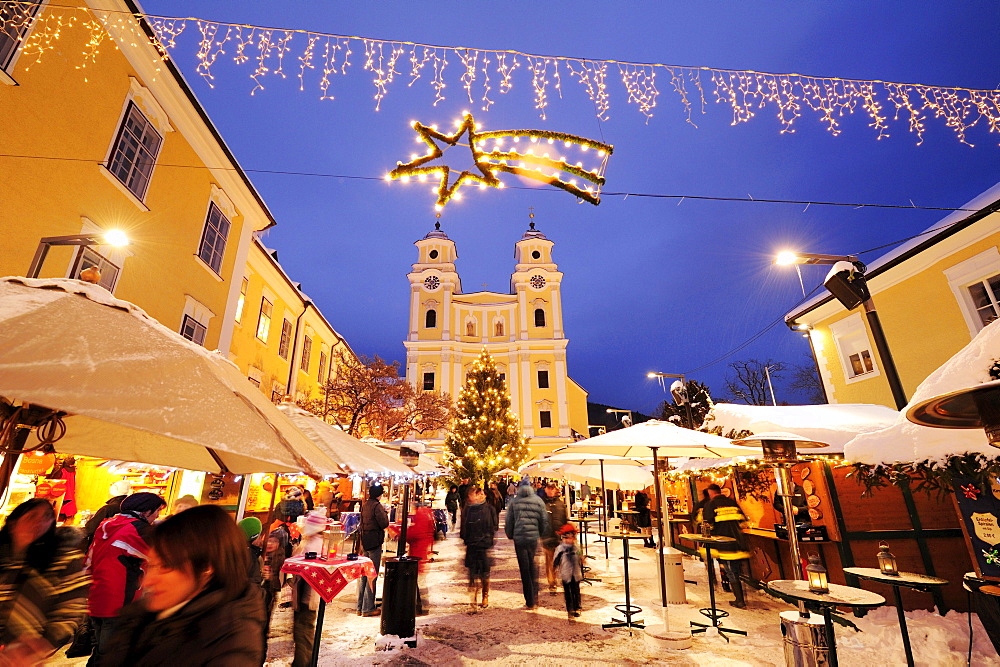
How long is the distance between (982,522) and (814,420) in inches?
136

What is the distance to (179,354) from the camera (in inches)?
83.1

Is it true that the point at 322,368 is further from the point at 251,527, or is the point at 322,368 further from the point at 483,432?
the point at 251,527

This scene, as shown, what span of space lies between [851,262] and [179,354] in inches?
381

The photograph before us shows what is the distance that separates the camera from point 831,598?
3.91 metres

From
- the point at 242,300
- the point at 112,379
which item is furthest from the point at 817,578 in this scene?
the point at 242,300

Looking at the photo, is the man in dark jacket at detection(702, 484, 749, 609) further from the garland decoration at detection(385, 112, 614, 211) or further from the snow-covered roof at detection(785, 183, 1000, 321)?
the snow-covered roof at detection(785, 183, 1000, 321)

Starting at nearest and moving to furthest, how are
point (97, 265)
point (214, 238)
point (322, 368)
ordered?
point (97, 265), point (214, 238), point (322, 368)

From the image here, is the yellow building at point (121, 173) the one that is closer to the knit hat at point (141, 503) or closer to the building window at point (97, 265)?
the building window at point (97, 265)

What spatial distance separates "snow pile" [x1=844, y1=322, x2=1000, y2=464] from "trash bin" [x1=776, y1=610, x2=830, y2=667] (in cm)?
211

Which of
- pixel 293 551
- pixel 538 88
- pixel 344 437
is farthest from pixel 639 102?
pixel 293 551

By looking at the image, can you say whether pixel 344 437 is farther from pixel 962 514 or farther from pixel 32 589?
pixel 962 514

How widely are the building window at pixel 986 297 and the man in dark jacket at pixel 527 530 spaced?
11.3 meters

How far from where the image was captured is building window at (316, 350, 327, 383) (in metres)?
24.5

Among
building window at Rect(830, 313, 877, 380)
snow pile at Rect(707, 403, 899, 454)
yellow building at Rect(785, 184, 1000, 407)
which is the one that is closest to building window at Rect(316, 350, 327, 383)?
snow pile at Rect(707, 403, 899, 454)
